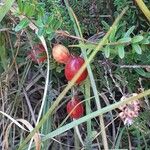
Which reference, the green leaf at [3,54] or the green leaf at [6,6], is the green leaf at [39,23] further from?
the green leaf at [3,54]

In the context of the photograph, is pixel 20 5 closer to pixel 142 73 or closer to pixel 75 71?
pixel 75 71

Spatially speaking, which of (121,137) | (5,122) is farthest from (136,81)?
(5,122)

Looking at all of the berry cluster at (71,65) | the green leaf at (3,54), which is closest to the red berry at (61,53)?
the berry cluster at (71,65)

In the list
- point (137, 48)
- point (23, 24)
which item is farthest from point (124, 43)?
point (23, 24)

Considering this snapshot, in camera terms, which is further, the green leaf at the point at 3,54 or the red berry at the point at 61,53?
the green leaf at the point at 3,54

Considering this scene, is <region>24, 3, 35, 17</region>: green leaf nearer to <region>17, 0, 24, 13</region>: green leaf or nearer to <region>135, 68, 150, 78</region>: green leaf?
<region>17, 0, 24, 13</region>: green leaf

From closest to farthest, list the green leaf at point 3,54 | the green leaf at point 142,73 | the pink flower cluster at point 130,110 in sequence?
the pink flower cluster at point 130,110 < the green leaf at point 142,73 < the green leaf at point 3,54

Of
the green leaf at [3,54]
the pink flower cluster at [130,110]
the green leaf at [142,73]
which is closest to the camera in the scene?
the pink flower cluster at [130,110]

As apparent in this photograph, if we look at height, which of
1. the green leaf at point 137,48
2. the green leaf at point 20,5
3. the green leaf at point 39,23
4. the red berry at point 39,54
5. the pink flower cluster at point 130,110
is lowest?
the pink flower cluster at point 130,110

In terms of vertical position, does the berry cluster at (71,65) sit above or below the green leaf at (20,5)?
below
